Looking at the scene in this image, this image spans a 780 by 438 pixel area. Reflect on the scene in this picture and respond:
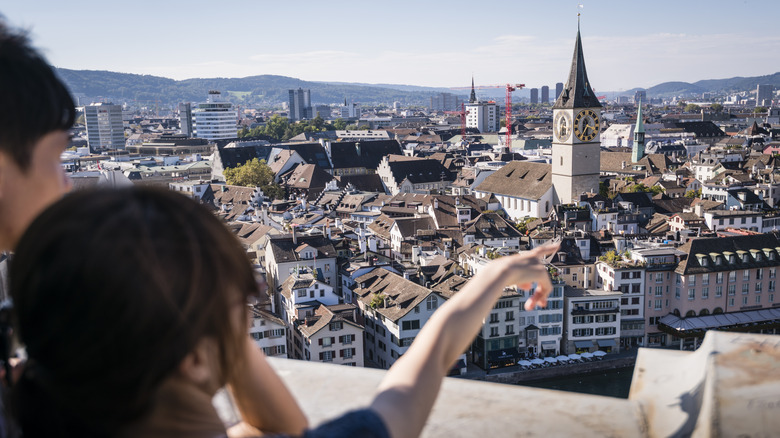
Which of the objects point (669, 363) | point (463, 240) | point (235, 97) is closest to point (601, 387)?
point (463, 240)

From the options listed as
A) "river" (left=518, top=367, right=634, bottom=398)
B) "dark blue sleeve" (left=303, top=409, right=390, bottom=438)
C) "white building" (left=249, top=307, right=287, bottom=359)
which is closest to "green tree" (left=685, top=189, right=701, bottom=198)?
"river" (left=518, top=367, right=634, bottom=398)

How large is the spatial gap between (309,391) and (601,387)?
15.1 metres

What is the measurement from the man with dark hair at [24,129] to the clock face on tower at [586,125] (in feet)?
90.5

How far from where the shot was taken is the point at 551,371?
15.8m

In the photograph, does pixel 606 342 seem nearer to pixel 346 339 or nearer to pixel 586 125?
pixel 346 339

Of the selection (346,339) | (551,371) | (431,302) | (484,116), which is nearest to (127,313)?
(346,339)

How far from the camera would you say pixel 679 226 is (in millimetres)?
22344

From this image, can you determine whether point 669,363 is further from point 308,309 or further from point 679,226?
point 679,226

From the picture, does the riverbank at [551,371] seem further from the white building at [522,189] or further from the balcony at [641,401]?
the balcony at [641,401]

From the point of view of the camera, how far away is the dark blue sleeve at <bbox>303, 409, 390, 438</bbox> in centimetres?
66

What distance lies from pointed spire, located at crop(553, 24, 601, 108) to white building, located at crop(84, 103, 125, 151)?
1955 inches

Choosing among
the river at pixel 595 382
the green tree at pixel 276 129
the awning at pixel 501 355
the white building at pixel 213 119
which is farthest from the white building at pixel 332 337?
the white building at pixel 213 119

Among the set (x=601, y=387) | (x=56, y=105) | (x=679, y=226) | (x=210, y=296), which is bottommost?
(x=601, y=387)

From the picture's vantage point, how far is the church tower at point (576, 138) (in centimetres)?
2719
